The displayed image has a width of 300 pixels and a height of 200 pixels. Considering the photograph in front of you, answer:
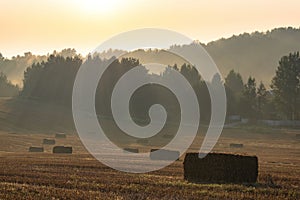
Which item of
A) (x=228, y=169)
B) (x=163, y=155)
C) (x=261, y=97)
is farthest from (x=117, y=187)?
(x=261, y=97)

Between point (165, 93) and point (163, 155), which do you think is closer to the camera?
point (163, 155)

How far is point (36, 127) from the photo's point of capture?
106188mm

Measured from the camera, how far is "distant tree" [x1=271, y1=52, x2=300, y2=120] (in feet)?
473

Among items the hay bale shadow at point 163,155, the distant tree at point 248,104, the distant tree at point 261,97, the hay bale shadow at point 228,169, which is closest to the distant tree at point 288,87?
the distant tree at point 261,97

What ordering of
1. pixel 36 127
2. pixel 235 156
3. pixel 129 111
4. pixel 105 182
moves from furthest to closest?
pixel 129 111 < pixel 36 127 < pixel 235 156 < pixel 105 182

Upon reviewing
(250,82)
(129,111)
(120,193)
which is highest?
(250,82)

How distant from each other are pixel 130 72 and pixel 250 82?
1416 inches

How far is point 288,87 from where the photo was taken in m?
146

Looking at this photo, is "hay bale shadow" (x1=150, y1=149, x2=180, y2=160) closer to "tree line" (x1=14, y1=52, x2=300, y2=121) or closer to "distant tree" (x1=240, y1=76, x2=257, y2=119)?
"tree line" (x1=14, y1=52, x2=300, y2=121)

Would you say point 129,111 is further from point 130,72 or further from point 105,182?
point 105,182

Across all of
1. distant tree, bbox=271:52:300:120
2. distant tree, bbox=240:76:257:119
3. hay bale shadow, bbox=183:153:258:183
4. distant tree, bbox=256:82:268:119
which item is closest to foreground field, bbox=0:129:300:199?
hay bale shadow, bbox=183:153:258:183

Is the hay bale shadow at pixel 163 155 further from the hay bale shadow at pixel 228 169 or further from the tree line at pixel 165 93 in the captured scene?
the tree line at pixel 165 93

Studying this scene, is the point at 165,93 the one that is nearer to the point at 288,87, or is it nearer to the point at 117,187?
the point at 288,87

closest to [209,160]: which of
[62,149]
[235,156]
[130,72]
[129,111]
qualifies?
[235,156]
